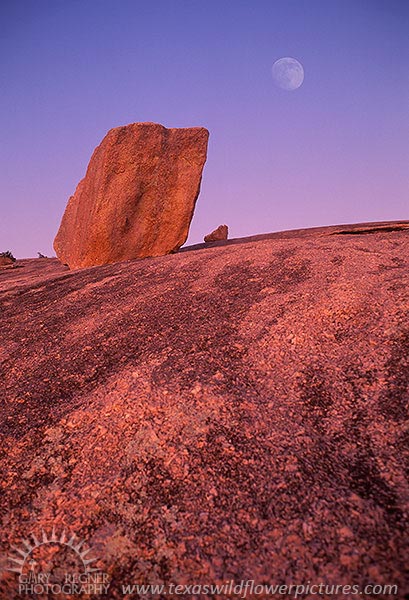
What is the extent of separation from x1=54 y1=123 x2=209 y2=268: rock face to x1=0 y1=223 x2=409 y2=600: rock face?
11.5ft

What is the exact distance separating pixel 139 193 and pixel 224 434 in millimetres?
6120

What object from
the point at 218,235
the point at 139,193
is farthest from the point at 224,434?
the point at 218,235

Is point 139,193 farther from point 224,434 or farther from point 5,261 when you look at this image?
point 5,261

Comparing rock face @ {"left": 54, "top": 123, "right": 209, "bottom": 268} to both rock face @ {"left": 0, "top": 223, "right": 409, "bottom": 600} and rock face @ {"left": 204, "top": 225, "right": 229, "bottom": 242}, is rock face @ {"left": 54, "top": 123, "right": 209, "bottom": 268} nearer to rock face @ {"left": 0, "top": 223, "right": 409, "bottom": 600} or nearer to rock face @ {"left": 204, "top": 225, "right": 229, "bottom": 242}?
rock face @ {"left": 0, "top": 223, "right": 409, "bottom": 600}

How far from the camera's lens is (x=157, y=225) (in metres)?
7.48

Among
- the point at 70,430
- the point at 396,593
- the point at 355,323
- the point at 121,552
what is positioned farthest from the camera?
the point at 355,323

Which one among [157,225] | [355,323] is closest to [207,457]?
[355,323]

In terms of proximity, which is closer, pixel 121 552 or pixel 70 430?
pixel 121 552

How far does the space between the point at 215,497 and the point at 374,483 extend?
715 mm

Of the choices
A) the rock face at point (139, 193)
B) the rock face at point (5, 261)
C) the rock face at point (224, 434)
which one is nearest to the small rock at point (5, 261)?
the rock face at point (5, 261)

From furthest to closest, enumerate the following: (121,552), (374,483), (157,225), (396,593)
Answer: (157,225)
(374,483)
(121,552)
(396,593)

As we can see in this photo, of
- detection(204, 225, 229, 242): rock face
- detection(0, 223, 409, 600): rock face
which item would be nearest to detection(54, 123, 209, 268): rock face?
detection(0, 223, 409, 600): rock face

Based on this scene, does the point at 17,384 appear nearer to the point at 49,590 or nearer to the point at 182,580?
the point at 49,590

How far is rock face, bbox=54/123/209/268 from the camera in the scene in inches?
284
